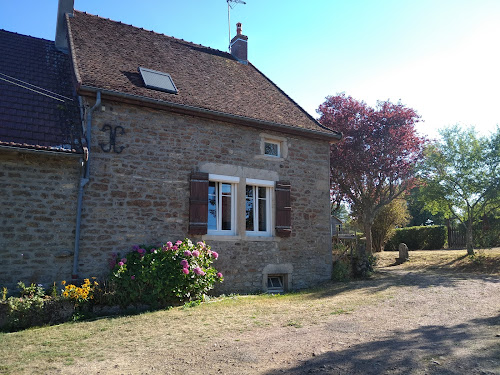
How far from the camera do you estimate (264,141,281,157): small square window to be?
9570 mm

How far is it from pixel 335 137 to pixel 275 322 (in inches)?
238

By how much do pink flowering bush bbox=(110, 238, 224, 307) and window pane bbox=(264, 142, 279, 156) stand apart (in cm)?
320

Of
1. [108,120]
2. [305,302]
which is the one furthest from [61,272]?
[305,302]

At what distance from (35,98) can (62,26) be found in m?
3.51

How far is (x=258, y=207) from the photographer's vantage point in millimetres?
9328

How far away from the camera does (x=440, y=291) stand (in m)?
7.87

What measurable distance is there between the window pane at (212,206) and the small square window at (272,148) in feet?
5.57

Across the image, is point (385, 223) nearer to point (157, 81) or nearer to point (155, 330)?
point (157, 81)

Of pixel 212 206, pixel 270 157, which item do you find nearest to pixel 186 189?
pixel 212 206

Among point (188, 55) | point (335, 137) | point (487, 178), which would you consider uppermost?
point (188, 55)

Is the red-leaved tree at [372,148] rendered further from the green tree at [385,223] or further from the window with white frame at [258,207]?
the window with white frame at [258,207]

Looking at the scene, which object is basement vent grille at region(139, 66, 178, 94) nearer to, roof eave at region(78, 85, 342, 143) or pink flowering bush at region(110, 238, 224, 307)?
roof eave at region(78, 85, 342, 143)

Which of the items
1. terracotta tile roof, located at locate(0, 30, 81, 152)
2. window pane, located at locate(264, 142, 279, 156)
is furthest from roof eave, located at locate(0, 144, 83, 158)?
window pane, located at locate(264, 142, 279, 156)

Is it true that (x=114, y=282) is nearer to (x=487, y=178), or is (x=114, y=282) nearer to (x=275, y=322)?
(x=275, y=322)
